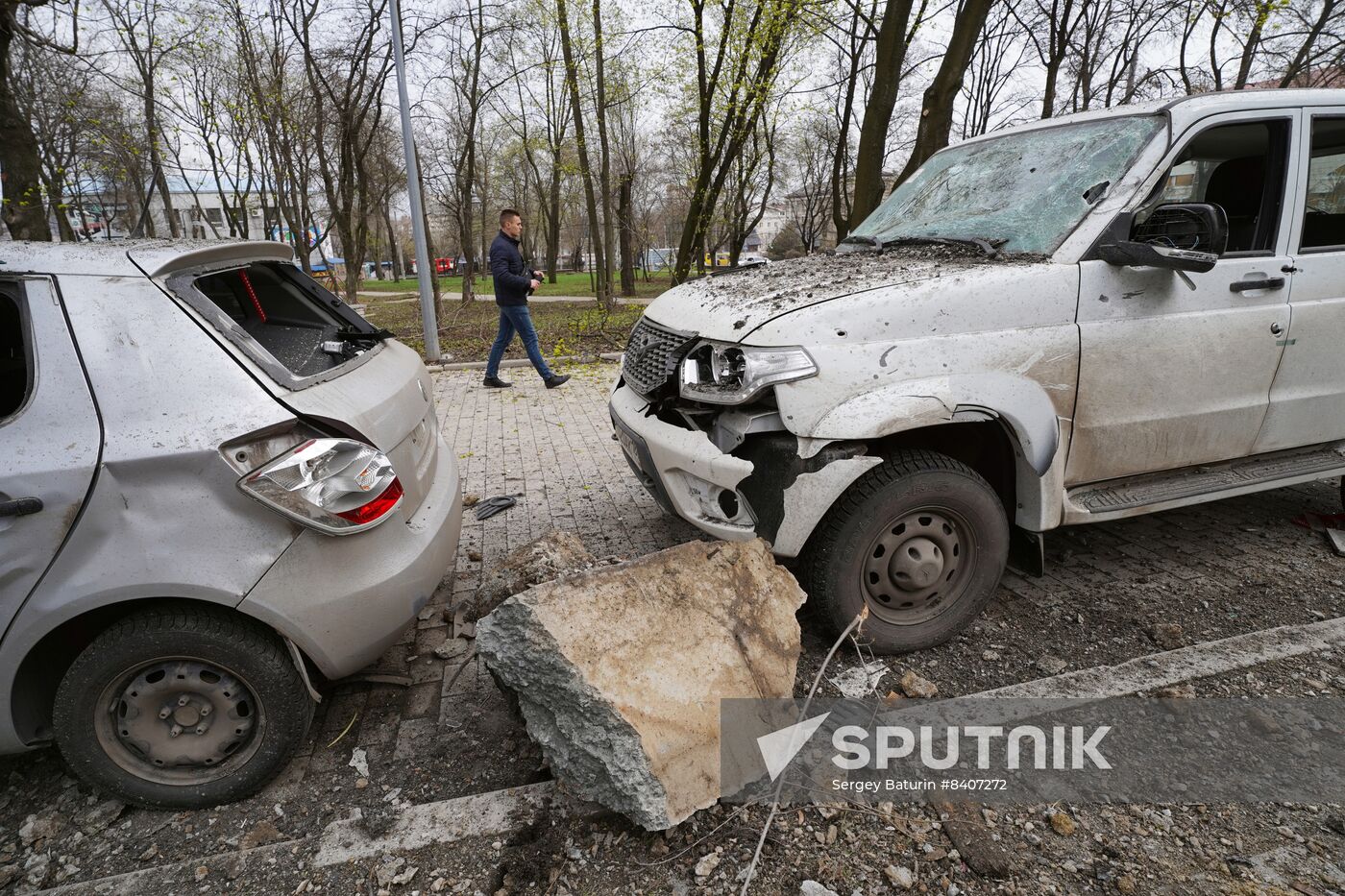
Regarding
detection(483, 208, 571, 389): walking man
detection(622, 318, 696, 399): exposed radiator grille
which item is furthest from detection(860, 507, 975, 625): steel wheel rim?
detection(483, 208, 571, 389): walking man

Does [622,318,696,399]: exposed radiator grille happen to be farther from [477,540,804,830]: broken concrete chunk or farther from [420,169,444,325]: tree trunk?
[420,169,444,325]: tree trunk

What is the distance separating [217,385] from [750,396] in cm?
172

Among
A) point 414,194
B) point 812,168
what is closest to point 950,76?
point 414,194

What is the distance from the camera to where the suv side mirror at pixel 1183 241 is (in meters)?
2.82

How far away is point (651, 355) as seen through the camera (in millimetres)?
3303

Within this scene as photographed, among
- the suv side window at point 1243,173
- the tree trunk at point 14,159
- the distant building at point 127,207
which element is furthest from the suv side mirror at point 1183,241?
the distant building at point 127,207

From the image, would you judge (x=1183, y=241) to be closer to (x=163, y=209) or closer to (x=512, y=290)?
(x=512, y=290)

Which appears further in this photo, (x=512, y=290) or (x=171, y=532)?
(x=512, y=290)

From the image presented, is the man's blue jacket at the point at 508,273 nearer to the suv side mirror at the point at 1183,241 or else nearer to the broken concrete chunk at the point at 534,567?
the broken concrete chunk at the point at 534,567

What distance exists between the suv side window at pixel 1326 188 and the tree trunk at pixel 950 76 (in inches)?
222

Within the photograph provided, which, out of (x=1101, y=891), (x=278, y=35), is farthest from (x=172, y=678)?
(x=278, y=35)

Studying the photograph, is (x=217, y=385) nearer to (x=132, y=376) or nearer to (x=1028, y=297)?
(x=132, y=376)

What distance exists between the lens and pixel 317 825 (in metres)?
2.29

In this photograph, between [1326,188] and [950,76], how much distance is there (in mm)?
6464
